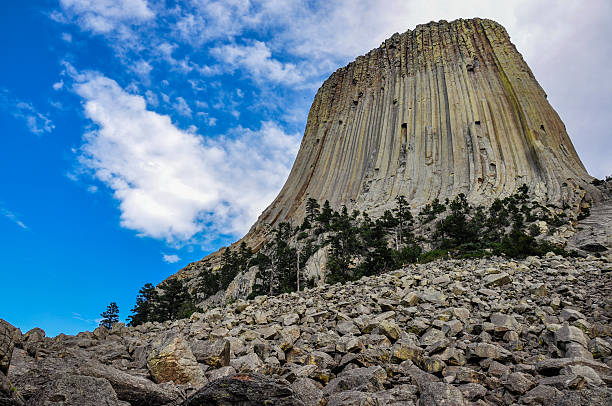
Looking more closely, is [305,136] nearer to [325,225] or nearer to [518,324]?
[325,225]

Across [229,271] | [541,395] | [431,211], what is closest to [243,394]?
[541,395]

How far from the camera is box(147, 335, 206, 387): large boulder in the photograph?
607 centimetres

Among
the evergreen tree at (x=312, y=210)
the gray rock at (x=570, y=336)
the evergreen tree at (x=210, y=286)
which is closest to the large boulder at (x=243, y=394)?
the gray rock at (x=570, y=336)

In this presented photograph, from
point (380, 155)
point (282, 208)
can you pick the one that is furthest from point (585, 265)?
point (282, 208)

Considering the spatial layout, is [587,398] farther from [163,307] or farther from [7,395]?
[163,307]

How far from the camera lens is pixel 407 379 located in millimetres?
5238

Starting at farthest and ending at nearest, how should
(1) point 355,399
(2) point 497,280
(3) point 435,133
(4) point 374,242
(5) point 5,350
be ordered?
(3) point 435,133, (4) point 374,242, (2) point 497,280, (1) point 355,399, (5) point 5,350

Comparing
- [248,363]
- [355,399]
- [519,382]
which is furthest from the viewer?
[248,363]

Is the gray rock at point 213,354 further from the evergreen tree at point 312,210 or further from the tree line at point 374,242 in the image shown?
the evergreen tree at point 312,210

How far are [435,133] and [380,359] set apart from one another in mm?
52036

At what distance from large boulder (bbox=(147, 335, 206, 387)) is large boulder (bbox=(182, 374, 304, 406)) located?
2.20m

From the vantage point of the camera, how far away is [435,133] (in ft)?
177

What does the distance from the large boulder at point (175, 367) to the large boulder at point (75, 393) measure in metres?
1.96

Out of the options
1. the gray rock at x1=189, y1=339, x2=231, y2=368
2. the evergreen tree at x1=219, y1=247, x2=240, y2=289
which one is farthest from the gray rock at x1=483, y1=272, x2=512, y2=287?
the evergreen tree at x1=219, y1=247, x2=240, y2=289
